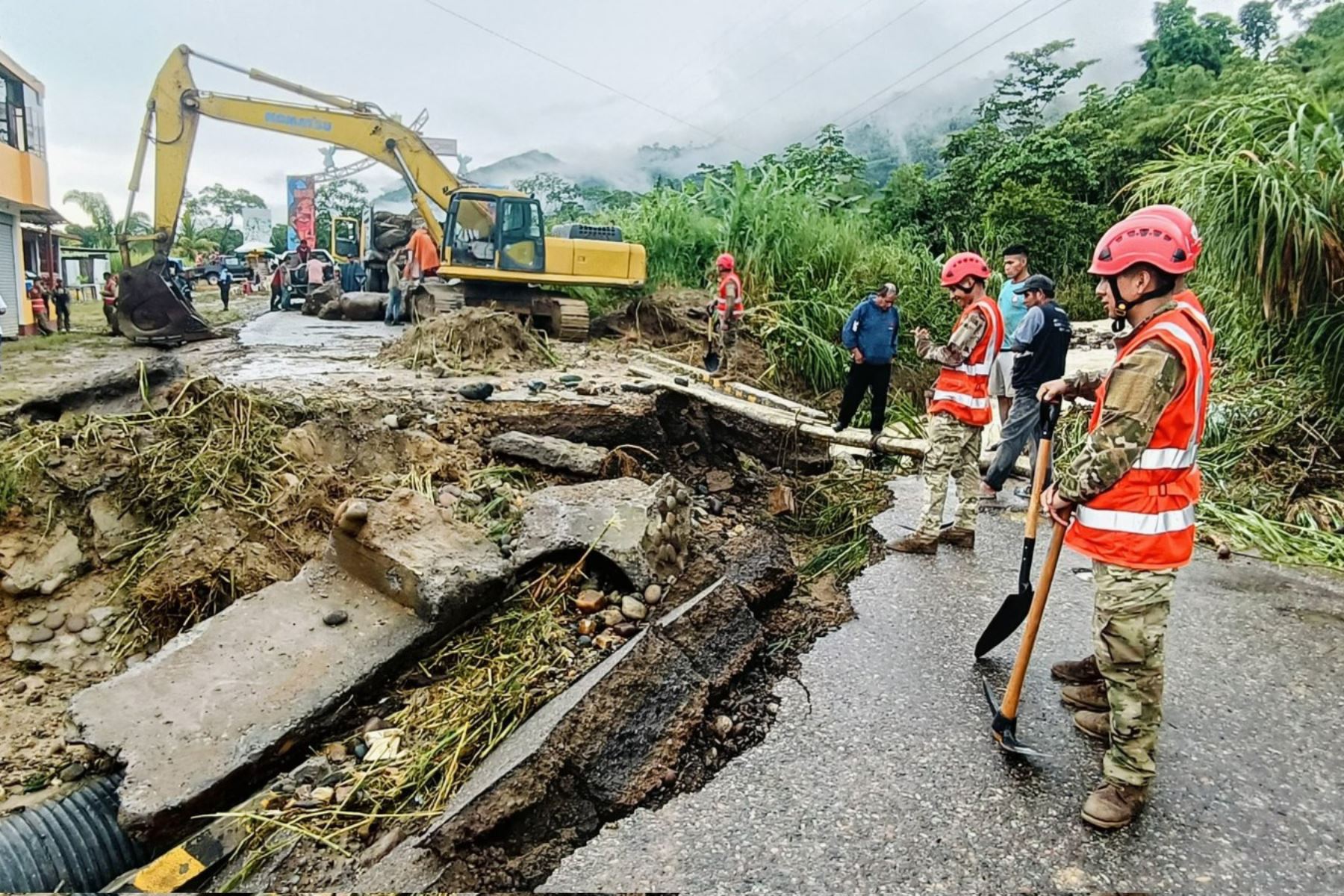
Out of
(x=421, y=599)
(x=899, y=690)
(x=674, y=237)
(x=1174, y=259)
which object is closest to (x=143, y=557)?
(x=421, y=599)

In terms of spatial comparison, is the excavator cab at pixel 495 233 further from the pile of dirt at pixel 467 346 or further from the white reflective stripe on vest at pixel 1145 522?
the white reflective stripe on vest at pixel 1145 522

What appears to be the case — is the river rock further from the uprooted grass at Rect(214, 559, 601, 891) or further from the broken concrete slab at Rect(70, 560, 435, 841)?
the broken concrete slab at Rect(70, 560, 435, 841)

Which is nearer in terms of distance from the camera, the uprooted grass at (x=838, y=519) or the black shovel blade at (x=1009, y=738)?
the black shovel blade at (x=1009, y=738)

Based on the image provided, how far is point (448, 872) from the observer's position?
240 cm

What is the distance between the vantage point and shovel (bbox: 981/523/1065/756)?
9.25ft

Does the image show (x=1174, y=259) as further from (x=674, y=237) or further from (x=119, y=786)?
(x=674, y=237)

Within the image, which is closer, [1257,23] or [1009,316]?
[1009,316]

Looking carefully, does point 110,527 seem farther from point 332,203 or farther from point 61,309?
point 332,203

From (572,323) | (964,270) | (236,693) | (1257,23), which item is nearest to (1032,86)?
(1257,23)

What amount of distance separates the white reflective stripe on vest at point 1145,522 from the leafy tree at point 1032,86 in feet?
72.5

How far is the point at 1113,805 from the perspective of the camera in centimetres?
256

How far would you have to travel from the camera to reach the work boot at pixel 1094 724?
119 inches

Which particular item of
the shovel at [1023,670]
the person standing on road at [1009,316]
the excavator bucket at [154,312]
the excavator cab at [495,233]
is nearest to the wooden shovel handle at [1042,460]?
the shovel at [1023,670]

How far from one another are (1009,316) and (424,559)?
16.3ft
